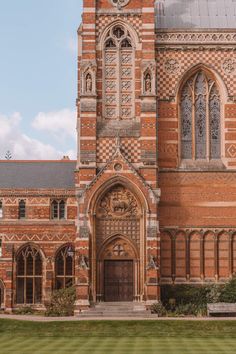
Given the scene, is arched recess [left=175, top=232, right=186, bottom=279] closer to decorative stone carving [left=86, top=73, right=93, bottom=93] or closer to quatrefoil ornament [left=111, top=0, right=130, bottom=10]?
decorative stone carving [left=86, top=73, right=93, bottom=93]

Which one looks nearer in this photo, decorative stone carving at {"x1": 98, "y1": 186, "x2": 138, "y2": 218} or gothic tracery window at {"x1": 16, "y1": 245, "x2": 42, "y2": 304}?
decorative stone carving at {"x1": 98, "y1": 186, "x2": 138, "y2": 218}

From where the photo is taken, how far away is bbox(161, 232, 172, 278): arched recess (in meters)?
47.5

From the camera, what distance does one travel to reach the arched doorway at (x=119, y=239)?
46.0m

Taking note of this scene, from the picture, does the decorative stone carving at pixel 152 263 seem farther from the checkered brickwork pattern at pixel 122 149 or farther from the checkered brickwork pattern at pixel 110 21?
the checkered brickwork pattern at pixel 110 21

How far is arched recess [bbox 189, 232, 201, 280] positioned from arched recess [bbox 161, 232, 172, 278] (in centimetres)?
131

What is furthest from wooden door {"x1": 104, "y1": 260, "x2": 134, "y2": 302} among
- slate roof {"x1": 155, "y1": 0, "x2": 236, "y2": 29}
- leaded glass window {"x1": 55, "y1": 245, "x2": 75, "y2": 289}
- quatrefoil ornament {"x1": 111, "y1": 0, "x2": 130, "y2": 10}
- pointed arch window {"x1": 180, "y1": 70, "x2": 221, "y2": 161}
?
quatrefoil ornament {"x1": 111, "y1": 0, "x2": 130, "y2": 10}

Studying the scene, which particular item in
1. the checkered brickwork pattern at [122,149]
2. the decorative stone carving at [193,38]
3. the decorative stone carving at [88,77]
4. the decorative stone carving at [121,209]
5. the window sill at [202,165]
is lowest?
the decorative stone carving at [121,209]

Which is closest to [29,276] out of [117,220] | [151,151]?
[117,220]

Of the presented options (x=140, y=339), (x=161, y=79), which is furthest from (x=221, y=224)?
(x=140, y=339)

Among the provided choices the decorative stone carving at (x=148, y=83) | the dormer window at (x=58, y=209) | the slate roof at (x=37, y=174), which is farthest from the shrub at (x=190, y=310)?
the slate roof at (x=37, y=174)

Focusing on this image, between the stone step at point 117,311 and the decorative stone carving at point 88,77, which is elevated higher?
the decorative stone carving at point 88,77

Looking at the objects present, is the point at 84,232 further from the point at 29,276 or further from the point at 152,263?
the point at 29,276

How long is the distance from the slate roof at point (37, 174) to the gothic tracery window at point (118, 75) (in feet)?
29.6

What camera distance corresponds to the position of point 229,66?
49094 millimetres
